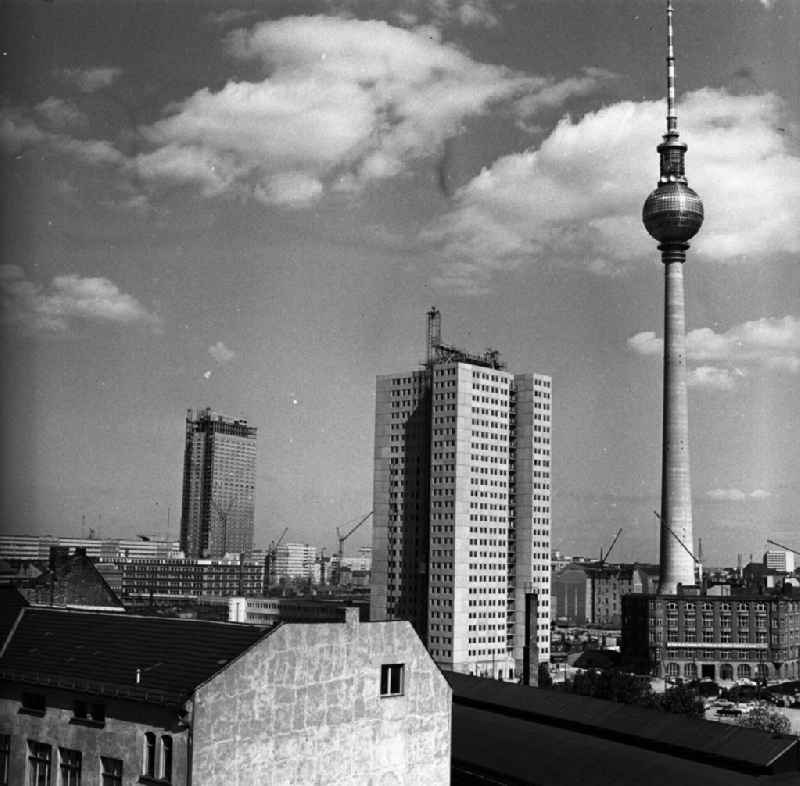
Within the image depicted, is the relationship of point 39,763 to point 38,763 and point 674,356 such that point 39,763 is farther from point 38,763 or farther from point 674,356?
point 674,356

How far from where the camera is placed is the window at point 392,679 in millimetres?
32250

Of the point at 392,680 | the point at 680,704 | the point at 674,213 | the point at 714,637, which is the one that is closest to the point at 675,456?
the point at 714,637

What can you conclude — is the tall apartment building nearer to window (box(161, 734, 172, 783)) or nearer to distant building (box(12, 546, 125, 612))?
distant building (box(12, 546, 125, 612))

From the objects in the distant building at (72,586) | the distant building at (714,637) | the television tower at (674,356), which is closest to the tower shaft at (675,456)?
the television tower at (674,356)

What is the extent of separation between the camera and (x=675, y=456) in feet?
506

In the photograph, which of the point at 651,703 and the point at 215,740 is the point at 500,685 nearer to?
the point at 651,703

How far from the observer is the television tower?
15425 cm

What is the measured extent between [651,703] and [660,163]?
339ft

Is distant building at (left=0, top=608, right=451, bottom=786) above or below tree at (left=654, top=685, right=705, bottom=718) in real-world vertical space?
above

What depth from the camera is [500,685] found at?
62.6 metres

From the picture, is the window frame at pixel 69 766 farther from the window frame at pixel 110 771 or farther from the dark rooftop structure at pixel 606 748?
the dark rooftop structure at pixel 606 748

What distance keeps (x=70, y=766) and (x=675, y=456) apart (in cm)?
13494

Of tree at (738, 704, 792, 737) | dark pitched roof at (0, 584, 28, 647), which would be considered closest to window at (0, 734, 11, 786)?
dark pitched roof at (0, 584, 28, 647)

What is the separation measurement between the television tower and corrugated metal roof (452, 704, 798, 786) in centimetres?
10657
